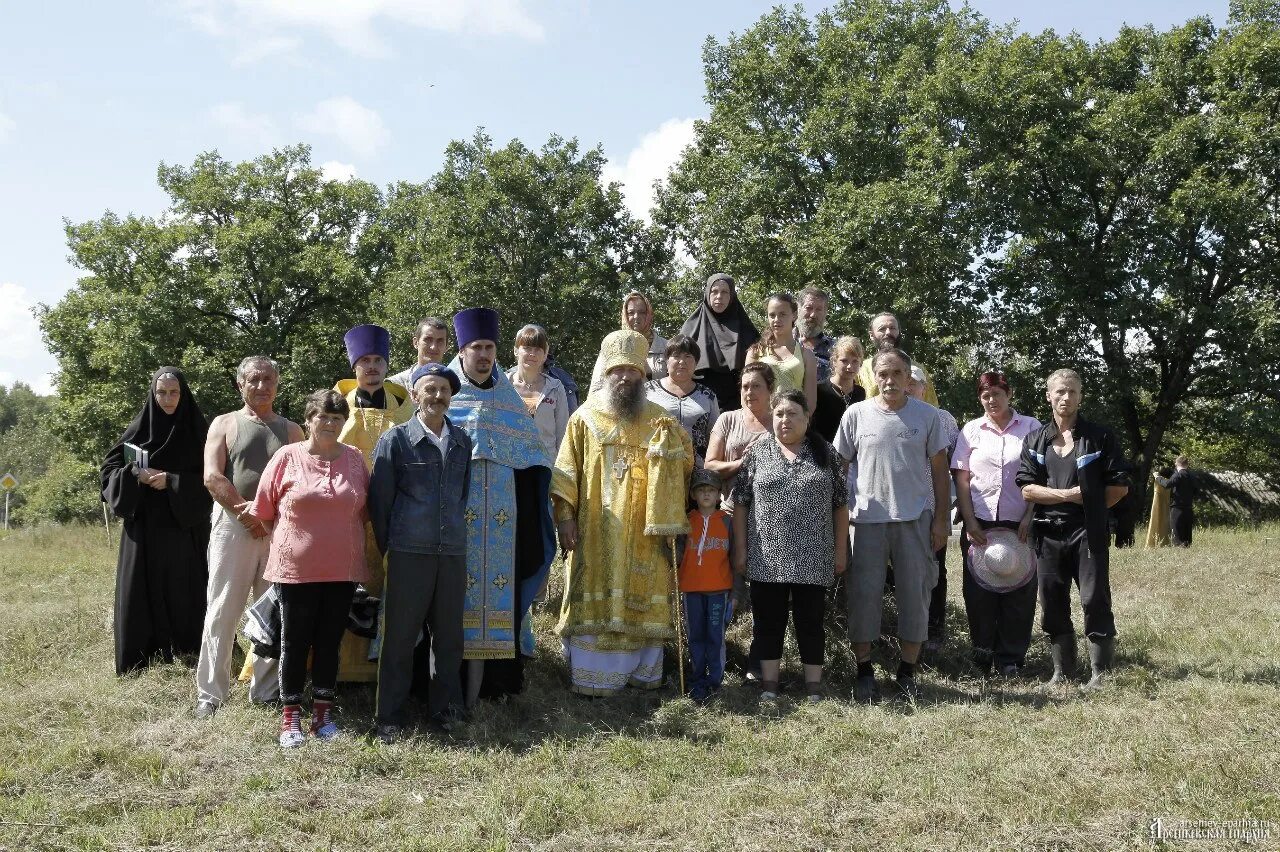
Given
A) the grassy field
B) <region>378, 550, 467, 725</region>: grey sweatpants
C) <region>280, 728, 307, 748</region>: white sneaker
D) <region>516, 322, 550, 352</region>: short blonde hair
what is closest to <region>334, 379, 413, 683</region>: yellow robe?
the grassy field

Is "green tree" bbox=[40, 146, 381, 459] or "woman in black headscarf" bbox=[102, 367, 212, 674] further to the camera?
"green tree" bbox=[40, 146, 381, 459]

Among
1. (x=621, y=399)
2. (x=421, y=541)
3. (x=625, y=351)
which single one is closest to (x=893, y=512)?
(x=621, y=399)

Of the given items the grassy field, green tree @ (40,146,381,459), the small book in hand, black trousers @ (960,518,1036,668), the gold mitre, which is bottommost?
the grassy field

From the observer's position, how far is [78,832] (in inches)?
162

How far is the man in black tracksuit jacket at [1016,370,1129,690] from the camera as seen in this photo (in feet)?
20.9

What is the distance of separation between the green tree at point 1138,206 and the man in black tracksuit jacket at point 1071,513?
47.3ft

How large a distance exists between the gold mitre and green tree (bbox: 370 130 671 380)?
17937 mm

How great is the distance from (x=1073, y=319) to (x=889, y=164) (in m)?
4.84

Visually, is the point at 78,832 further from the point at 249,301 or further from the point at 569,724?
the point at 249,301

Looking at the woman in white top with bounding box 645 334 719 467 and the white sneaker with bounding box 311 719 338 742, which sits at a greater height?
the woman in white top with bounding box 645 334 719 467

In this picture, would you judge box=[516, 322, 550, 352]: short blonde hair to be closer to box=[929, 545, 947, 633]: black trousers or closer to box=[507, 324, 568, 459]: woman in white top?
box=[507, 324, 568, 459]: woman in white top

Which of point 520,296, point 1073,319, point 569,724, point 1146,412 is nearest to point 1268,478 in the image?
point 1146,412

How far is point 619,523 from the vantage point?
20.5ft

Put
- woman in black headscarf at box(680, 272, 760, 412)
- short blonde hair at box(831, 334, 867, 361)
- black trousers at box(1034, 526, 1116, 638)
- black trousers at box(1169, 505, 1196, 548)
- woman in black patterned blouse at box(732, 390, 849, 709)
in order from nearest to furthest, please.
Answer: woman in black patterned blouse at box(732, 390, 849, 709)
black trousers at box(1034, 526, 1116, 638)
short blonde hair at box(831, 334, 867, 361)
woman in black headscarf at box(680, 272, 760, 412)
black trousers at box(1169, 505, 1196, 548)
